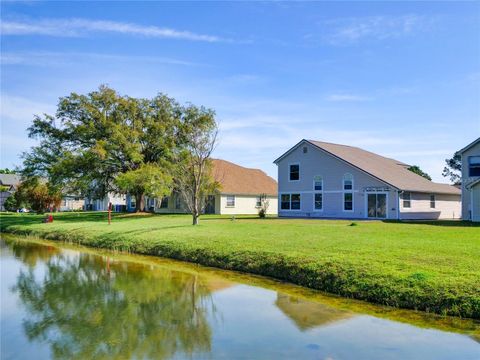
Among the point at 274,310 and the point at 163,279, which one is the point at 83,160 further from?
the point at 274,310

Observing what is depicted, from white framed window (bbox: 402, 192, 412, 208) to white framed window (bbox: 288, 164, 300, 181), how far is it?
8.33 meters

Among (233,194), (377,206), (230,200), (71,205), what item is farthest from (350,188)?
(71,205)

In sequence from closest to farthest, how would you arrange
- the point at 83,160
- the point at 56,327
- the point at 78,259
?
the point at 56,327, the point at 78,259, the point at 83,160

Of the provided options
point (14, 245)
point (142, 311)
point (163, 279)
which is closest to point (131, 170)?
point (14, 245)

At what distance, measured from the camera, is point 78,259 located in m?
19.1

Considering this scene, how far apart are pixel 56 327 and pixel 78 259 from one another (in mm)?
10458

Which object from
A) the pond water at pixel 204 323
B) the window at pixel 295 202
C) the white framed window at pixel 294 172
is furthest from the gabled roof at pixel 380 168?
the pond water at pixel 204 323

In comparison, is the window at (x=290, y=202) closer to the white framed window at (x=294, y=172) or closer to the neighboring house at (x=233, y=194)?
the white framed window at (x=294, y=172)

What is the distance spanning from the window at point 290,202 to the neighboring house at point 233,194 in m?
7.00

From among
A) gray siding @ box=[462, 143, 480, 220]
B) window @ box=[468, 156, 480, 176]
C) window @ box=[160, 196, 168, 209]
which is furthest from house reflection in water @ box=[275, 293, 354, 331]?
window @ box=[160, 196, 168, 209]

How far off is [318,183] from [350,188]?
2869mm

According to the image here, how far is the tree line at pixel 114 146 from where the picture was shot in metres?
36.8

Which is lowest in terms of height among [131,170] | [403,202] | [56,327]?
[56,327]

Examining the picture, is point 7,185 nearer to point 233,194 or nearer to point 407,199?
point 233,194
